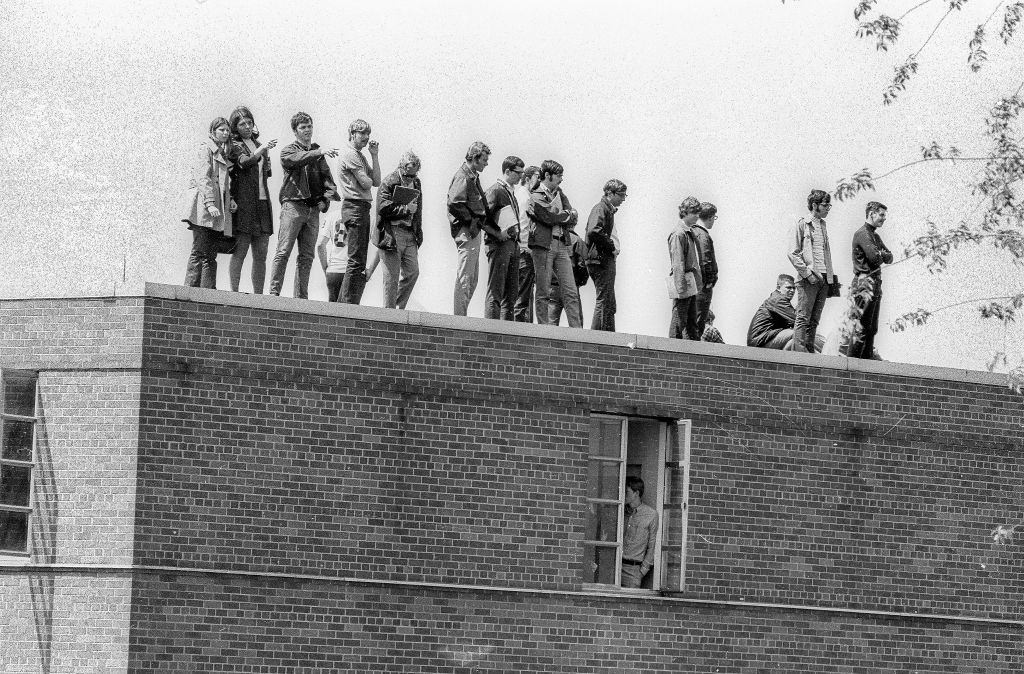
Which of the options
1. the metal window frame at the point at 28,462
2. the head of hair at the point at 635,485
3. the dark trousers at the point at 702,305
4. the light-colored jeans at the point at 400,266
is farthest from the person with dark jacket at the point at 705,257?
the metal window frame at the point at 28,462

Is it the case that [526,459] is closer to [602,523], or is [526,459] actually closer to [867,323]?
[602,523]

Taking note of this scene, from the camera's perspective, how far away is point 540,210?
65.1 ft

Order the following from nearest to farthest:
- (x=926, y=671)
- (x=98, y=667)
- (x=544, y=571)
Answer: (x=98, y=667)
(x=544, y=571)
(x=926, y=671)

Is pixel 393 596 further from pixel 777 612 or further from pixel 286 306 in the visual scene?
pixel 777 612

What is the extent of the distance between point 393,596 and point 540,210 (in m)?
4.32

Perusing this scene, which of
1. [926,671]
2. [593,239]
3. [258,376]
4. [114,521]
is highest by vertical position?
[593,239]

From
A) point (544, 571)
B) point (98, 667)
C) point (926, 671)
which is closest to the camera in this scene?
point (98, 667)

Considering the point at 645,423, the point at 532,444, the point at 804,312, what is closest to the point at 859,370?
the point at 804,312

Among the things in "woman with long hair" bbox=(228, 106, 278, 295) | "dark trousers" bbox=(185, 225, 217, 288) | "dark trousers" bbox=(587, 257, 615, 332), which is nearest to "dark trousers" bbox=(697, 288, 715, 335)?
"dark trousers" bbox=(587, 257, 615, 332)

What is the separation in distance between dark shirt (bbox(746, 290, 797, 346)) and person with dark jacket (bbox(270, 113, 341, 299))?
550cm

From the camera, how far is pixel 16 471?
1839cm

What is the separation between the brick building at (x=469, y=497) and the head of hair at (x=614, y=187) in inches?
62.7

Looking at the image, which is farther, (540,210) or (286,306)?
(540,210)

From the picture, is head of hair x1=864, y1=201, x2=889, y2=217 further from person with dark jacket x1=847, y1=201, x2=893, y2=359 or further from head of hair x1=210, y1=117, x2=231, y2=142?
head of hair x1=210, y1=117, x2=231, y2=142
